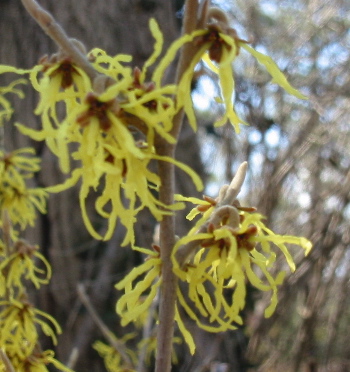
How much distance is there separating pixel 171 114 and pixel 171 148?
1.6 inches

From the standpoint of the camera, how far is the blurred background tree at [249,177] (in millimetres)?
2766

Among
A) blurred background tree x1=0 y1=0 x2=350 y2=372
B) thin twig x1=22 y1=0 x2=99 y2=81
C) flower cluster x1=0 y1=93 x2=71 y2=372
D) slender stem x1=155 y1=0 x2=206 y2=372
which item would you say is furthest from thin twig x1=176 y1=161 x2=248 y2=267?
blurred background tree x1=0 y1=0 x2=350 y2=372

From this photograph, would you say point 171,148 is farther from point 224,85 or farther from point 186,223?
point 186,223

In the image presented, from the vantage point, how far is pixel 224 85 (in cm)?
65

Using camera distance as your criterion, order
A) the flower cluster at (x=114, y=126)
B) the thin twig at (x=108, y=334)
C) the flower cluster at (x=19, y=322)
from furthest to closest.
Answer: the thin twig at (x=108, y=334) < the flower cluster at (x=19, y=322) < the flower cluster at (x=114, y=126)

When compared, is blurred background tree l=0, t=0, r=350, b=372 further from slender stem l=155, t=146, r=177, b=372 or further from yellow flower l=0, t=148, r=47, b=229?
slender stem l=155, t=146, r=177, b=372

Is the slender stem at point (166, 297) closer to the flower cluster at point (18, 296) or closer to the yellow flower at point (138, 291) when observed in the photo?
the yellow flower at point (138, 291)

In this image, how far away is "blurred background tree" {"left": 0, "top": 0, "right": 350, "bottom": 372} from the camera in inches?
109

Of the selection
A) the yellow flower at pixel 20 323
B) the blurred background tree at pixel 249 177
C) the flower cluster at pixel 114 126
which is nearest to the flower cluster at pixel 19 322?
the yellow flower at pixel 20 323

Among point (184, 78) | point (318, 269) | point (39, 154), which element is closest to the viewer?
point (184, 78)

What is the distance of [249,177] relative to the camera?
362 centimetres

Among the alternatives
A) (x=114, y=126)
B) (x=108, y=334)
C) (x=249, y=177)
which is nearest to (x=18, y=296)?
(x=108, y=334)

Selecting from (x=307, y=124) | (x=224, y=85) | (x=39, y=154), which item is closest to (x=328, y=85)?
(x=307, y=124)

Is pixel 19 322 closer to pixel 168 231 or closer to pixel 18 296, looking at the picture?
pixel 18 296
